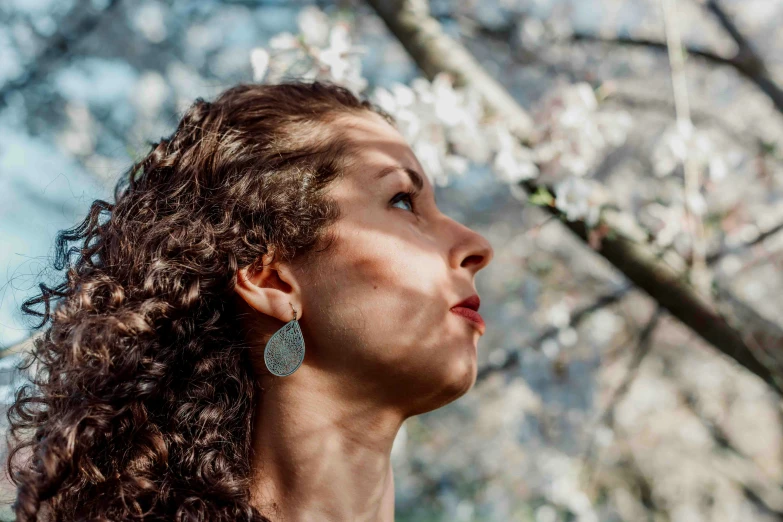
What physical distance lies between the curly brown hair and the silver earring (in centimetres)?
9

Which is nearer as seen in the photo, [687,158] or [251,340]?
[251,340]

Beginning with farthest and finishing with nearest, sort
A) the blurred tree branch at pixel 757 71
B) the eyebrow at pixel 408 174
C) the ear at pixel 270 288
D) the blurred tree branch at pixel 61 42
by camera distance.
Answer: the blurred tree branch at pixel 61 42 < the blurred tree branch at pixel 757 71 < the eyebrow at pixel 408 174 < the ear at pixel 270 288

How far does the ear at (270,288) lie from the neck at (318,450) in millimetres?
105

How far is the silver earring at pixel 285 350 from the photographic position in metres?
1.16

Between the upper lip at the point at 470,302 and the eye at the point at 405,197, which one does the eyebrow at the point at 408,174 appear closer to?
the eye at the point at 405,197

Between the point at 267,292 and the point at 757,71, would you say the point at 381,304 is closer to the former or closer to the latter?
the point at 267,292

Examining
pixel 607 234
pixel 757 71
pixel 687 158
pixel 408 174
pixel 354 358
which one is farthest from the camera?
pixel 687 158

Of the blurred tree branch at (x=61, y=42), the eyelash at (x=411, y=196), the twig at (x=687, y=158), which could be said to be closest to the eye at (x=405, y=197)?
the eyelash at (x=411, y=196)

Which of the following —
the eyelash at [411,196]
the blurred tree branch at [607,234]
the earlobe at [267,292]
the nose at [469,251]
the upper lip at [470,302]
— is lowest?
the blurred tree branch at [607,234]

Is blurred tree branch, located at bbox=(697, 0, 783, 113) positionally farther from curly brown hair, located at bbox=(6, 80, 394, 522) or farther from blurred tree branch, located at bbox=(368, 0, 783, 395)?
curly brown hair, located at bbox=(6, 80, 394, 522)

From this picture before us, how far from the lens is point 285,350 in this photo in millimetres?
Answer: 1164

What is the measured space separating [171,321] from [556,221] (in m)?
1.86

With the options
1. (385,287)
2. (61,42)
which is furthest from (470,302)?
(61,42)

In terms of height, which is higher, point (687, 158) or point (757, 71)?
point (757, 71)
